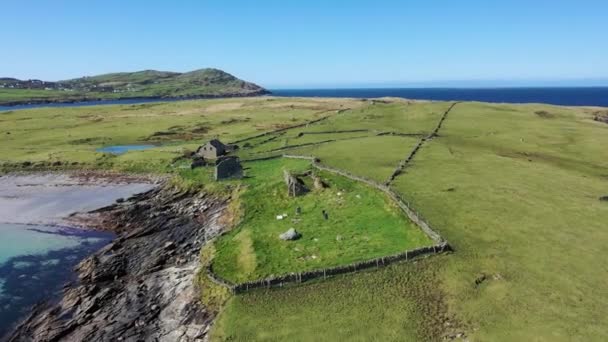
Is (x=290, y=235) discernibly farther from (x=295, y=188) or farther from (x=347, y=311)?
(x=295, y=188)

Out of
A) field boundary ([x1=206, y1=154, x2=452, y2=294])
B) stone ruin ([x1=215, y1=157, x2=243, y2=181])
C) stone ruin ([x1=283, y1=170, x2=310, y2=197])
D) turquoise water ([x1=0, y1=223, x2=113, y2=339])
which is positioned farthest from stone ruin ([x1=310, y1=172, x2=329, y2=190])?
turquoise water ([x1=0, y1=223, x2=113, y2=339])

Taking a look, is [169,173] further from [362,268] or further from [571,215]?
[571,215]

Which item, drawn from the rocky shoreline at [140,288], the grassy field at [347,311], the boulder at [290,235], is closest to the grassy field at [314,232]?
the boulder at [290,235]

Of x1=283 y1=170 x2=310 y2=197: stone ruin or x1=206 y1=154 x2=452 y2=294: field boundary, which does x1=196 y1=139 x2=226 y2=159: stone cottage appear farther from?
x1=206 y1=154 x2=452 y2=294: field boundary

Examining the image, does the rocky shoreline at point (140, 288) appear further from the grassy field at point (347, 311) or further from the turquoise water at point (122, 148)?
the turquoise water at point (122, 148)

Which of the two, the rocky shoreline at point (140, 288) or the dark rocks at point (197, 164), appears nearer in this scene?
the rocky shoreline at point (140, 288)

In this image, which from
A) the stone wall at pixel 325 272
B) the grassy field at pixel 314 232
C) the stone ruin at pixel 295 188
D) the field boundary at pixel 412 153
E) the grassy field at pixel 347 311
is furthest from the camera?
the field boundary at pixel 412 153
